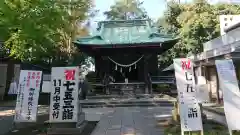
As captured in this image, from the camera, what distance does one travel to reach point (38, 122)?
10555 millimetres

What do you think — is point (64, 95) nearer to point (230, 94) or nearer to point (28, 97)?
point (28, 97)

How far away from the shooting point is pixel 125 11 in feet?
151

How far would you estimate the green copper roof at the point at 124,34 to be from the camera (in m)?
19.2

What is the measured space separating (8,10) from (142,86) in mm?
12925

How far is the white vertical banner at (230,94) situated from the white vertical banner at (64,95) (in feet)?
14.4

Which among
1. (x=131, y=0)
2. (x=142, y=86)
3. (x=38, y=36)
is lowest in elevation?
(x=142, y=86)

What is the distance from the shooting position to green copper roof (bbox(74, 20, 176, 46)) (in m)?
19.2

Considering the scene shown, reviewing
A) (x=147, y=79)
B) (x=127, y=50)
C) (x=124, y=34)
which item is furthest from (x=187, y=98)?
(x=124, y=34)

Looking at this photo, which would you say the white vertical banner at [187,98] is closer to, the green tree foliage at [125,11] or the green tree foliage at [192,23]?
the green tree foliage at [192,23]

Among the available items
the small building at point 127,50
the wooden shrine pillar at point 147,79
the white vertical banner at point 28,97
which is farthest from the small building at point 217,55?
the white vertical banner at point 28,97

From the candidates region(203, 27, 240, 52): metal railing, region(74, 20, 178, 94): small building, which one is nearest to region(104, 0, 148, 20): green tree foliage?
region(74, 20, 178, 94): small building

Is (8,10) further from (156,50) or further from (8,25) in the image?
(156,50)

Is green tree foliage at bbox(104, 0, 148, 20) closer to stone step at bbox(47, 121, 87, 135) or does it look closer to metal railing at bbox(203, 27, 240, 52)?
metal railing at bbox(203, 27, 240, 52)

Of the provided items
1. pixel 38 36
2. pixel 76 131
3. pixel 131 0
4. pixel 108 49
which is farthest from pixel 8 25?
Result: pixel 131 0
